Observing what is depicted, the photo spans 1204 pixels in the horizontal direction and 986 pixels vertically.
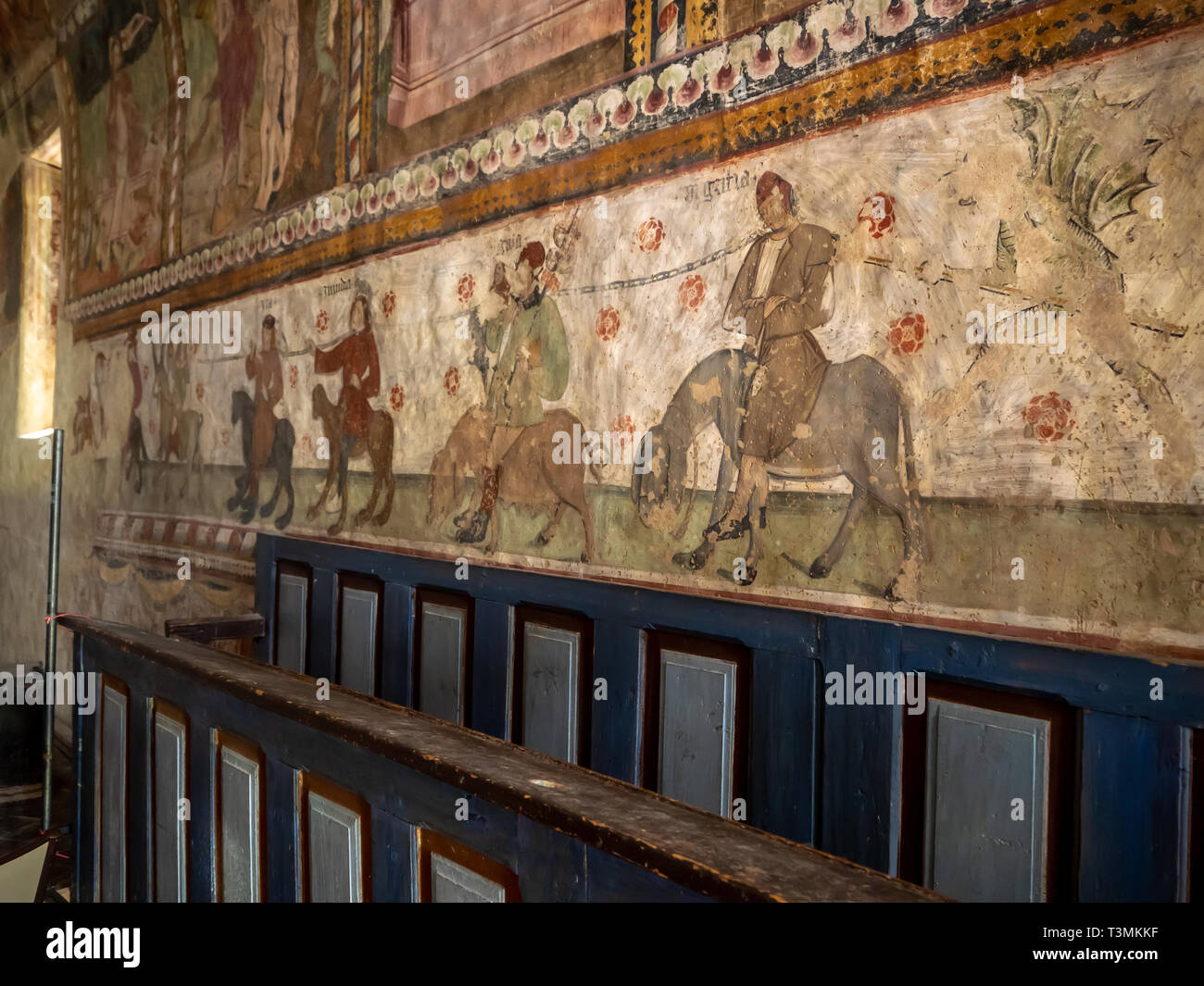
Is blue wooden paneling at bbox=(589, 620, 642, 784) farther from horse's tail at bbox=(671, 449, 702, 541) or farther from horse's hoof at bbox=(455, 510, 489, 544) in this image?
horse's hoof at bbox=(455, 510, 489, 544)

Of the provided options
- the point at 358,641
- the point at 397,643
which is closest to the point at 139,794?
the point at 397,643

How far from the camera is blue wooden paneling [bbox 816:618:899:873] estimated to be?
236 cm

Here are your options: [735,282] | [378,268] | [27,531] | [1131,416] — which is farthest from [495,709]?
[27,531]

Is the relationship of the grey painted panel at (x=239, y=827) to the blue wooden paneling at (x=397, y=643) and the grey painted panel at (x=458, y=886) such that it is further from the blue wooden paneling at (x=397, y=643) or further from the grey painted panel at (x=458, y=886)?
the blue wooden paneling at (x=397, y=643)

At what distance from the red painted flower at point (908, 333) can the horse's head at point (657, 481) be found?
783 mm

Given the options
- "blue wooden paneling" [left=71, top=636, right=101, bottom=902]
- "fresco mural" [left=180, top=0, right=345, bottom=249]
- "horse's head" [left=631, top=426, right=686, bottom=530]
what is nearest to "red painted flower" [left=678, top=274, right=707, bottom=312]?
"horse's head" [left=631, top=426, right=686, bottom=530]

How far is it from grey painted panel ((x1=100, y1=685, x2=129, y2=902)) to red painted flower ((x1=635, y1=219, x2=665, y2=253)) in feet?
7.36

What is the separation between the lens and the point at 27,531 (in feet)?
29.6

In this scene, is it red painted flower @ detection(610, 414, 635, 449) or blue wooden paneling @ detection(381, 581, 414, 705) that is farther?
blue wooden paneling @ detection(381, 581, 414, 705)

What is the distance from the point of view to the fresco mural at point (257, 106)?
4820mm

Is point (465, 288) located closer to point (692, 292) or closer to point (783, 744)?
point (692, 292)
